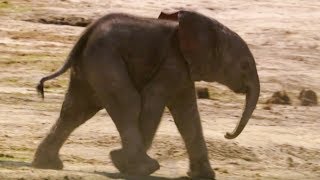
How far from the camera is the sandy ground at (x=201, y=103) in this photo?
41.2ft

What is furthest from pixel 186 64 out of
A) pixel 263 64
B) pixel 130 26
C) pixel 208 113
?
pixel 263 64

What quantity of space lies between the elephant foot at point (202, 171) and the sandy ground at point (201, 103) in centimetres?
21

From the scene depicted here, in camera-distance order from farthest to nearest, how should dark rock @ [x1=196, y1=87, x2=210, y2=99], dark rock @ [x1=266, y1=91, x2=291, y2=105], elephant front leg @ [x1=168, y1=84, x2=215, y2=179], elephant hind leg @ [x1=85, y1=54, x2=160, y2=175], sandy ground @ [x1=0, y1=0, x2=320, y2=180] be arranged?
dark rock @ [x1=266, y1=91, x2=291, y2=105] → dark rock @ [x1=196, y1=87, x2=210, y2=99] → sandy ground @ [x1=0, y1=0, x2=320, y2=180] → elephant front leg @ [x1=168, y1=84, x2=215, y2=179] → elephant hind leg @ [x1=85, y1=54, x2=160, y2=175]

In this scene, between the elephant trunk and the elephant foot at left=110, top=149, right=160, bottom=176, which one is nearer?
the elephant foot at left=110, top=149, right=160, bottom=176

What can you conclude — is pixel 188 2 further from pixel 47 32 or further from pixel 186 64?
pixel 186 64

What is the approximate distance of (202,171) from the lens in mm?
11359

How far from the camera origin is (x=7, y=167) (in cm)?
1065

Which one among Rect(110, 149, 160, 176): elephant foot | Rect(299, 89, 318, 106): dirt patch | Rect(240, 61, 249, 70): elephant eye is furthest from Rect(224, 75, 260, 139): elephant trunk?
Rect(299, 89, 318, 106): dirt patch

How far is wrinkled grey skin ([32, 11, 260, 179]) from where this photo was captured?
10.7 metres

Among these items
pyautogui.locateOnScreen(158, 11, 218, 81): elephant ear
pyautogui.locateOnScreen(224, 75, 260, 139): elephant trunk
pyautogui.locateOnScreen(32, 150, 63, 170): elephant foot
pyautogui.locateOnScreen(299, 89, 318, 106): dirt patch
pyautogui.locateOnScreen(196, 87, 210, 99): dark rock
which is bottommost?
pyautogui.locateOnScreen(299, 89, 318, 106): dirt patch

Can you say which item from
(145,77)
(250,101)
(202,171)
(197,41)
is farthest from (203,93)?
(145,77)

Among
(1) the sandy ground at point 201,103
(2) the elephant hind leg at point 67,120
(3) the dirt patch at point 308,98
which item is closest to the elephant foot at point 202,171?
(1) the sandy ground at point 201,103

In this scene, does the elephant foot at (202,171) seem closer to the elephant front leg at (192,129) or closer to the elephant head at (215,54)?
the elephant front leg at (192,129)

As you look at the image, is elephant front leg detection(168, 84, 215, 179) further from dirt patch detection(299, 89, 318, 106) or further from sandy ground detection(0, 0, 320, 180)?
dirt patch detection(299, 89, 318, 106)
